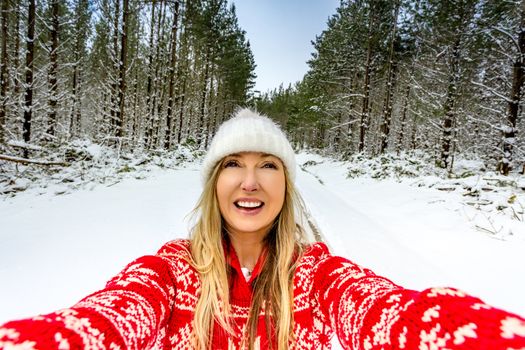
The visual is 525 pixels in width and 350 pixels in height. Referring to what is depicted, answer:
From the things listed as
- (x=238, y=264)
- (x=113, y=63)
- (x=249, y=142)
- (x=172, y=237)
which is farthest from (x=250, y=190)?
(x=113, y=63)

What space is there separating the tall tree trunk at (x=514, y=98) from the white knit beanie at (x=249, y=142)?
1023cm

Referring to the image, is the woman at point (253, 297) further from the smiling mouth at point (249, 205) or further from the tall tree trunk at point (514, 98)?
the tall tree trunk at point (514, 98)

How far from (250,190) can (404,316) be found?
927 millimetres

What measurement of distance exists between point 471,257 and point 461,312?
4.84m

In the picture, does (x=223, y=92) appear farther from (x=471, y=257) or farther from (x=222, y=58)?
(x=471, y=257)

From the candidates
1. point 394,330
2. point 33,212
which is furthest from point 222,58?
point 394,330

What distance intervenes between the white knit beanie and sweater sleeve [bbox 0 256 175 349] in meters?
0.70

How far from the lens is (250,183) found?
1.52 meters

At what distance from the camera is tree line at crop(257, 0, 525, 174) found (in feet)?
30.0

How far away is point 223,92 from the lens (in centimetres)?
3189

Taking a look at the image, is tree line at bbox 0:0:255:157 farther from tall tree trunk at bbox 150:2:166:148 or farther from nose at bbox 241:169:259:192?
nose at bbox 241:169:259:192

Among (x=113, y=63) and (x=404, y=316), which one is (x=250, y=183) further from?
(x=113, y=63)

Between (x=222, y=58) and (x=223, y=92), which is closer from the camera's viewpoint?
(x=222, y=58)

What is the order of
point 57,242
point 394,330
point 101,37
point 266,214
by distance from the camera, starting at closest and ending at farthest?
point 394,330, point 266,214, point 57,242, point 101,37
